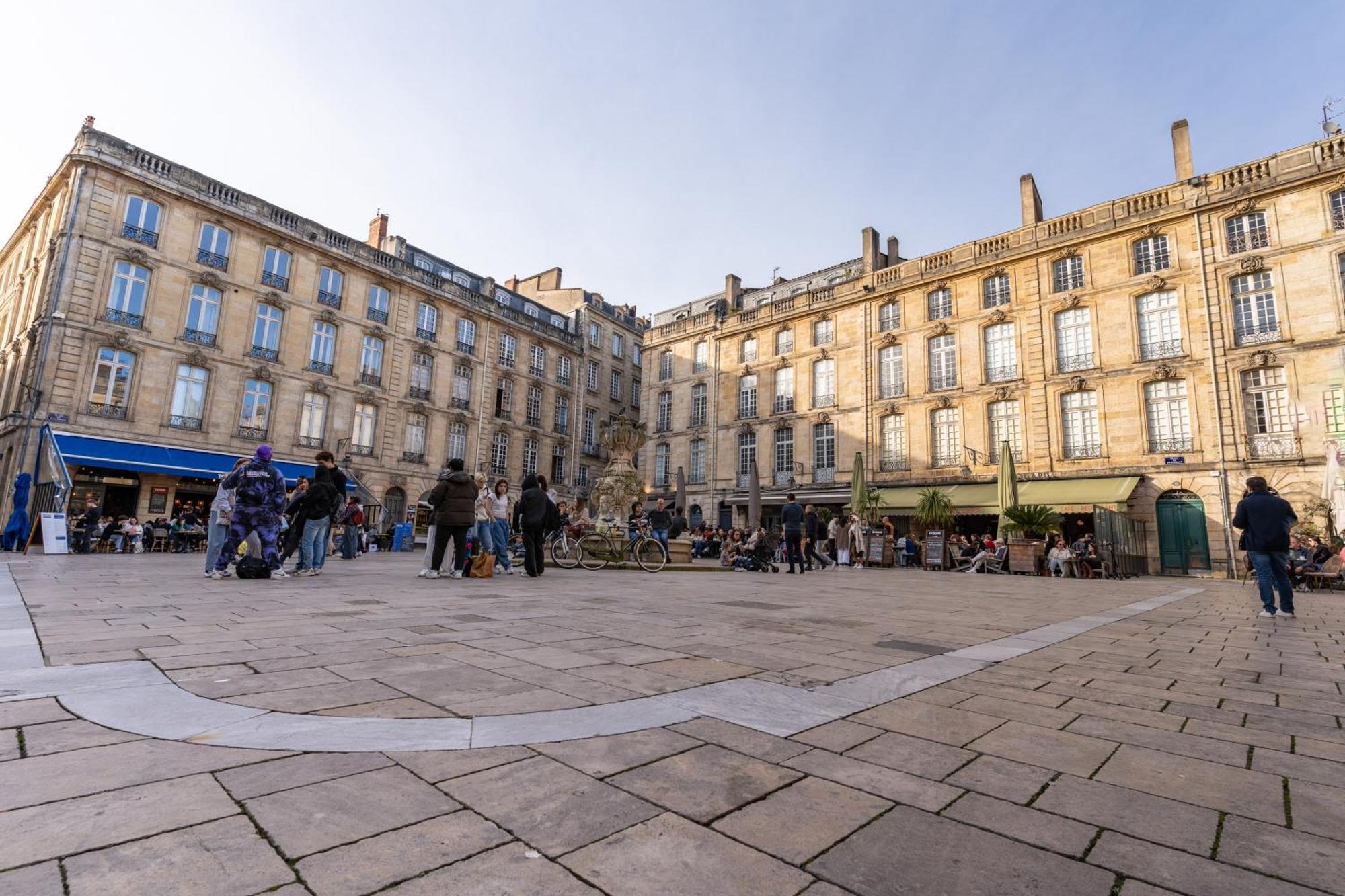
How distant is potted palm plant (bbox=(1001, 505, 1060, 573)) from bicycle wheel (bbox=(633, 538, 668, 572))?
1026 centimetres

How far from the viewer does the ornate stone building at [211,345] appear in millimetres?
19844

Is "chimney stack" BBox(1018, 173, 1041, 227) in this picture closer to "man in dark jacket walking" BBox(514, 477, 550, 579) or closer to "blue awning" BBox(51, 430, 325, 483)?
"man in dark jacket walking" BBox(514, 477, 550, 579)

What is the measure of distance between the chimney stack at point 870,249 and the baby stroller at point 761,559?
1810 cm

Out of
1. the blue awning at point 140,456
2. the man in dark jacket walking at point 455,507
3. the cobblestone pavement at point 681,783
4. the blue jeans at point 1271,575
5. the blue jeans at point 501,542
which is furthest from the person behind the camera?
the blue awning at point 140,456

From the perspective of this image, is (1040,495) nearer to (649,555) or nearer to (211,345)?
(649,555)

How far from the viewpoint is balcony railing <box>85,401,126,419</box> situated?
1995cm

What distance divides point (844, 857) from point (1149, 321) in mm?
25472

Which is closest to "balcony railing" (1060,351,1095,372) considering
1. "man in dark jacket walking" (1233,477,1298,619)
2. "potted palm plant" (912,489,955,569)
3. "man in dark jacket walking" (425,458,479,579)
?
"potted palm plant" (912,489,955,569)

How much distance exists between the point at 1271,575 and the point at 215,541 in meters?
13.0

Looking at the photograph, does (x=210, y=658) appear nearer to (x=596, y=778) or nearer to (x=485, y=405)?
(x=596, y=778)

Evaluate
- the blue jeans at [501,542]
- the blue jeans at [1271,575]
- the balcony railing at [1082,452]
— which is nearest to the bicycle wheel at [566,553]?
the blue jeans at [501,542]

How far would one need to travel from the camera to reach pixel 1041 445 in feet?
73.6

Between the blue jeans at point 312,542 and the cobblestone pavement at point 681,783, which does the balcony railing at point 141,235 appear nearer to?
the blue jeans at point 312,542

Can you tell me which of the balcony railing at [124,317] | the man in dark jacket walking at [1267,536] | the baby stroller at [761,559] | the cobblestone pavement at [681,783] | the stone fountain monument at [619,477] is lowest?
the cobblestone pavement at [681,783]
